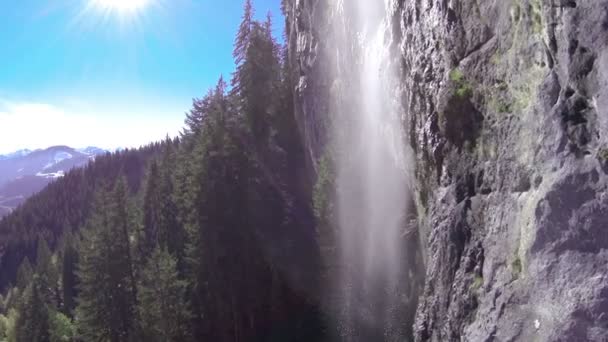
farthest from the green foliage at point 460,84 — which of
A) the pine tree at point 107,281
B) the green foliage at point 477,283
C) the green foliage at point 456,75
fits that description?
the pine tree at point 107,281

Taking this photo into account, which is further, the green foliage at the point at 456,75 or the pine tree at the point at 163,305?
the pine tree at the point at 163,305

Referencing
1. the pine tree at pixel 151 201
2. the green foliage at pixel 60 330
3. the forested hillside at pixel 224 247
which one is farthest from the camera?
the pine tree at pixel 151 201

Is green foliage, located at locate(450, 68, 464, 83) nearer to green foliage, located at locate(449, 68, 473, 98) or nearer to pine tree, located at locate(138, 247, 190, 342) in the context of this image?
green foliage, located at locate(449, 68, 473, 98)

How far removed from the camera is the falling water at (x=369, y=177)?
16516mm

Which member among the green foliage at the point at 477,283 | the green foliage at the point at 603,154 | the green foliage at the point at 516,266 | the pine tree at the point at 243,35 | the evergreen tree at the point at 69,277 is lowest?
the evergreen tree at the point at 69,277

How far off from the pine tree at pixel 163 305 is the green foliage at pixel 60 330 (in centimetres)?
1557

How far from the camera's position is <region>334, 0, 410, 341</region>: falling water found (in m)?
16.5

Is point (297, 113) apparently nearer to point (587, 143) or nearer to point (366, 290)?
point (366, 290)

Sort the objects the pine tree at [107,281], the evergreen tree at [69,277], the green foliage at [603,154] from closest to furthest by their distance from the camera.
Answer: the green foliage at [603,154]
the pine tree at [107,281]
the evergreen tree at [69,277]

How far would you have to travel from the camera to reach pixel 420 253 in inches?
634

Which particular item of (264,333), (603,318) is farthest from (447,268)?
(264,333)

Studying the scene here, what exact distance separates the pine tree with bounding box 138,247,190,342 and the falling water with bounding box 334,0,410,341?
29.7ft

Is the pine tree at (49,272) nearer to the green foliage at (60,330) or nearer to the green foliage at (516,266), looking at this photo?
the green foliage at (60,330)

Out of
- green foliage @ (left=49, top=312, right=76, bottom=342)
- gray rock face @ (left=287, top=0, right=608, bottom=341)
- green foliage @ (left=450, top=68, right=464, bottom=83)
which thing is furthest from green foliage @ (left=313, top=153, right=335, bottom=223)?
green foliage @ (left=49, top=312, right=76, bottom=342)
